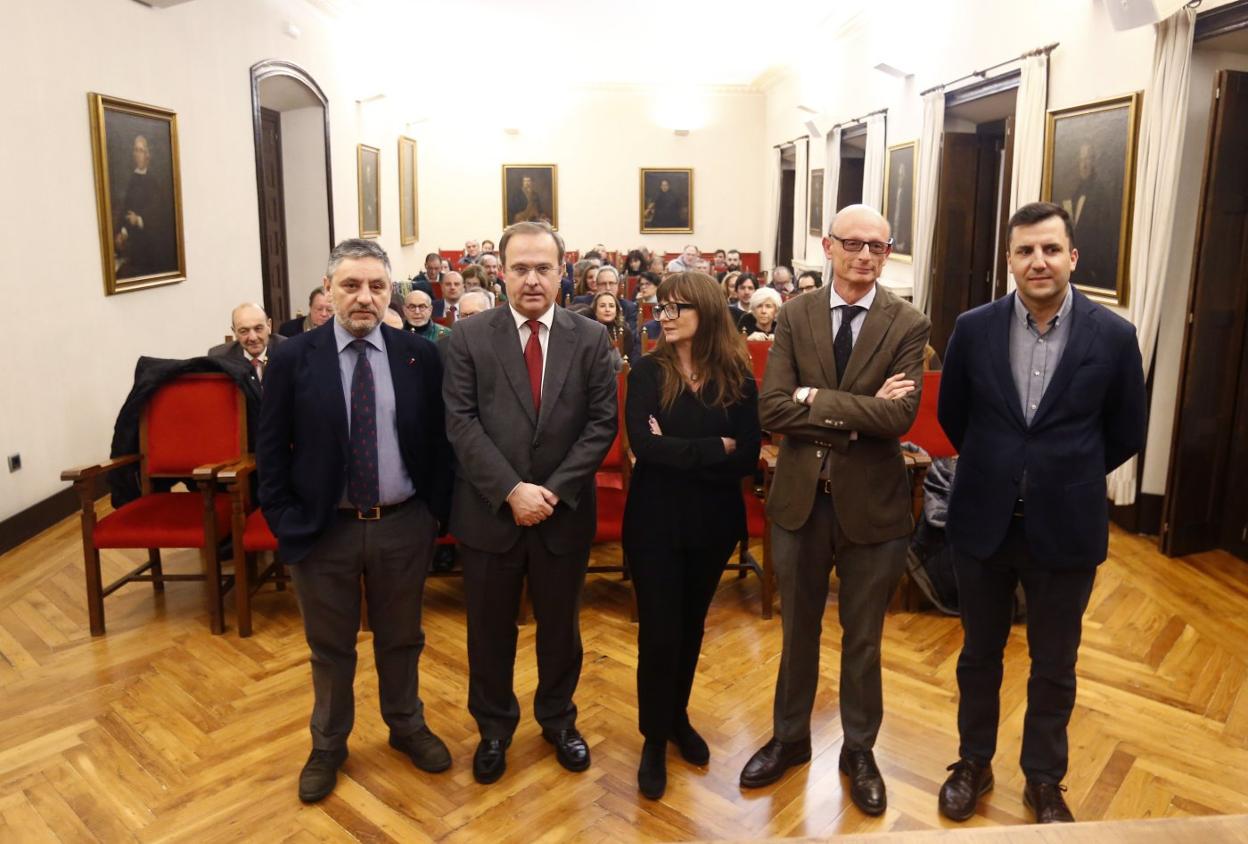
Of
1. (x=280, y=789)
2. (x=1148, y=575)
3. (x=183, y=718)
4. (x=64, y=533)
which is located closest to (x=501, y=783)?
(x=280, y=789)

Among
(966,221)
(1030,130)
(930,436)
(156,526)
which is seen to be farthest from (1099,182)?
(156,526)

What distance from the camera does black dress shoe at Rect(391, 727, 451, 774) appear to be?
3416 mm

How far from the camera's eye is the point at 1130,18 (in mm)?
5750

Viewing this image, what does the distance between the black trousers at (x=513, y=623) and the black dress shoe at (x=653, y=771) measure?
37 cm

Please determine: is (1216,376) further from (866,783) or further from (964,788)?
(866,783)

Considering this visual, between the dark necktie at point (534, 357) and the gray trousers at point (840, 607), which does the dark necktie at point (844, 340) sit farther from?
the dark necktie at point (534, 357)

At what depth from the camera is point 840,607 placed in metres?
3.23

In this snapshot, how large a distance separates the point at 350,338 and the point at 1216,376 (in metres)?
5.14

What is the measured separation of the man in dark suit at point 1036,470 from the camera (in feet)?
9.27

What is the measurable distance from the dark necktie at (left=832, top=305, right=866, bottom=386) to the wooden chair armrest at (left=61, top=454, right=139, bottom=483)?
3526 mm

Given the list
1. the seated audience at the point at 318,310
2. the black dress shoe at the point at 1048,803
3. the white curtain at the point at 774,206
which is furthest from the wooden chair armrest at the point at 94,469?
the white curtain at the point at 774,206

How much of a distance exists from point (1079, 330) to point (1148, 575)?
3197 millimetres

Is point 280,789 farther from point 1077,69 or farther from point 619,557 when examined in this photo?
point 1077,69

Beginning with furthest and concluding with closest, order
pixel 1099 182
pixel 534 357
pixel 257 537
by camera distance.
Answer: pixel 1099 182
pixel 257 537
pixel 534 357
